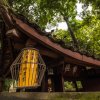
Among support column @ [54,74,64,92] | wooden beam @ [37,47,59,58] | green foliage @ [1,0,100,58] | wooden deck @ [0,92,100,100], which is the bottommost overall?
wooden deck @ [0,92,100,100]

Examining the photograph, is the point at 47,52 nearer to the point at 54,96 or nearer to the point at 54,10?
the point at 54,96

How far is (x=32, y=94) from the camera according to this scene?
288 centimetres

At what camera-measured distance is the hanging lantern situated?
A: 151 inches

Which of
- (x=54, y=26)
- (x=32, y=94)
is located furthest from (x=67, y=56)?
(x=54, y=26)

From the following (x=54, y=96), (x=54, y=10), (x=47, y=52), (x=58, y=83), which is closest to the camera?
(x=54, y=96)

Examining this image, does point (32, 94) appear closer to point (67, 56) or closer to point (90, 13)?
point (67, 56)

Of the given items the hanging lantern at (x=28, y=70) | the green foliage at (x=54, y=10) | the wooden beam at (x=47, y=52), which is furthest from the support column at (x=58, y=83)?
the green foliage at (x=54, y=10)

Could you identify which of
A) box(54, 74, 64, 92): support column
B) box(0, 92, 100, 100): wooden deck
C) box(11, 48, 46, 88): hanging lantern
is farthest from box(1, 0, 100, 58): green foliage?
box(0, 92, 100, 100): wooden deck

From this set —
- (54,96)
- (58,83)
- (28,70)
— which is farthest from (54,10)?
(54,96)

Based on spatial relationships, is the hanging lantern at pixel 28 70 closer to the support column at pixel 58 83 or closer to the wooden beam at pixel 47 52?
the wooden beam at pixel 47 52

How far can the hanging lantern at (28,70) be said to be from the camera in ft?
12.6

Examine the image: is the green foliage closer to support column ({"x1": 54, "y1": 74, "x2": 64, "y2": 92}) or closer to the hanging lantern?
support column ({"x1": 54, "y1": 74, "x2": 64, "y2": 92})

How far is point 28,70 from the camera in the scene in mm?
3889

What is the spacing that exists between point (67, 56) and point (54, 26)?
1433 cm
